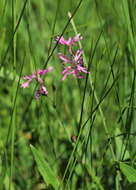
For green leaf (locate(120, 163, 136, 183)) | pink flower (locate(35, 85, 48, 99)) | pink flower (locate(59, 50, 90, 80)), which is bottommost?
green leaf (locate(120, 163, 136, 183))

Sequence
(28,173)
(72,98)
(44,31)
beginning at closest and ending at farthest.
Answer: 1. (28,173)
2. (72,98)
3. (44,31)

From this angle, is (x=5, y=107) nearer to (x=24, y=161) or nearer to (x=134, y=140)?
(x=24, y=161)

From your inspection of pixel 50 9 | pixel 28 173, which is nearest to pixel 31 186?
pixel 28 173

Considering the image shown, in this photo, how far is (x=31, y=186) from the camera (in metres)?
1.23

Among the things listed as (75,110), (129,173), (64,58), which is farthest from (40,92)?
(75,110)

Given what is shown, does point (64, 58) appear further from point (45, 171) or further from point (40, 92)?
point (45, 171)

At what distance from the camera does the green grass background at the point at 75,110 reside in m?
0.80

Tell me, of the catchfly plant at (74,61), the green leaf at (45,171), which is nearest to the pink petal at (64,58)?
the catchfly plant at (74,61)

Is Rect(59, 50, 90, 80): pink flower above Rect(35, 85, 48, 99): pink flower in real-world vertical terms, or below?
above

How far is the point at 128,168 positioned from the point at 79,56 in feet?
0.89

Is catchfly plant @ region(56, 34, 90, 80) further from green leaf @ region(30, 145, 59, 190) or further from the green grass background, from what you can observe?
green leaf @ region(30, 145, 59, 190)

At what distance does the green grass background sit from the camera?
80 cm

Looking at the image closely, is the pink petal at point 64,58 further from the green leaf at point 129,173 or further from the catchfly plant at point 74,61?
the green leaf at point 129,173

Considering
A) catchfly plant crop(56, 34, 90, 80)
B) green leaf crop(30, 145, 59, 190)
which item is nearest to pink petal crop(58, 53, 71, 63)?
catchfly plant crop(56, 34, 90, 80)
